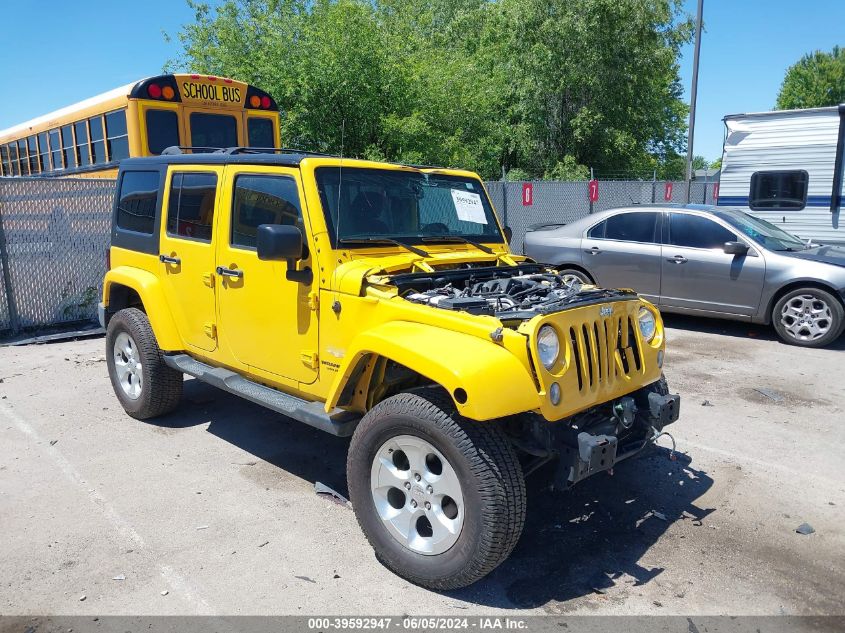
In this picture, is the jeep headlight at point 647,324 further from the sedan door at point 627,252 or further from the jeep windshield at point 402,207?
the sedan door at point 627,252

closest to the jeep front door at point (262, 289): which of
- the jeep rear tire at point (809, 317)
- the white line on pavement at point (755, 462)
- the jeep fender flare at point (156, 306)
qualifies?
the jeep fender flare at point (156, 306)

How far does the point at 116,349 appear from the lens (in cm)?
571

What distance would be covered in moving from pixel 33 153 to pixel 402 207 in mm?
11986

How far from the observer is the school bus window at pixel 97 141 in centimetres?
1063

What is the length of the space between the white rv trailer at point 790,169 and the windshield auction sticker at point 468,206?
870 cm

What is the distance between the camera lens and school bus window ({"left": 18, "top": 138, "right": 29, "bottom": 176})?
13680mm

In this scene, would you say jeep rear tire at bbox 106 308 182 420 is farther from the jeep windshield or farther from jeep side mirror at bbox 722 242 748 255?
jeep side mirror at bbox 722 242 748 255

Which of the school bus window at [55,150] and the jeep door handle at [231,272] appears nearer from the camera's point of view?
the jeep door handle at [231,272]

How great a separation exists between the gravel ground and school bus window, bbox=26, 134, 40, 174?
8.95m

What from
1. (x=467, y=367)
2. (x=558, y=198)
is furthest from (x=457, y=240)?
(x=558, y=198)

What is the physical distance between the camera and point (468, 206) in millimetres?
4848

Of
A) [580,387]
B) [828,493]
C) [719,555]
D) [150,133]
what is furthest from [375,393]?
[150,133]

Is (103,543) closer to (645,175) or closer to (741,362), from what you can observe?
(741,362)

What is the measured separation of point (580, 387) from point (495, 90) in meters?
25.3
